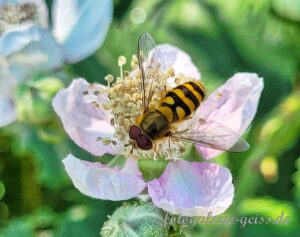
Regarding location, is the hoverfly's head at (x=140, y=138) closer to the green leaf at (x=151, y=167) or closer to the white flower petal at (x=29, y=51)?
the green leaf at (x=151, y=167)

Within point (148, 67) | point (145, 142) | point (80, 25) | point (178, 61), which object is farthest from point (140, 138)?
point (80, 25)

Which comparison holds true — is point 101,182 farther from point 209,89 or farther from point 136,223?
point 209,89

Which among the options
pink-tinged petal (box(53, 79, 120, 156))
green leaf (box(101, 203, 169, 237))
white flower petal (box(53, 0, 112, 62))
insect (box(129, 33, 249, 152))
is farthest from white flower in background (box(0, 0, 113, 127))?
green leaf (box(101, 203, 169, 237))

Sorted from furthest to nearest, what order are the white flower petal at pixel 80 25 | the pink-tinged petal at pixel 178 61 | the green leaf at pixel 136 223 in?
the white flower petal at pixel 80 25 → the pink-tinged petal at pixel 178 61 → the green leaf at pixel 136 223

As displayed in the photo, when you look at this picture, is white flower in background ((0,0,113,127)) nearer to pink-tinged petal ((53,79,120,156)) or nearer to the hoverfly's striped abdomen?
pink-tinged petal ((53,79,120,156))

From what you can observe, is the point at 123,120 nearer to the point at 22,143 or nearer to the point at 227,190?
the point at 227,190

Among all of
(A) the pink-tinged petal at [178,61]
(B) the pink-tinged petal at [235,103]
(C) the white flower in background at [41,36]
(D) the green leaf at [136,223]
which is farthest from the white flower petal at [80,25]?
(D) the green leaf at [136,223]
